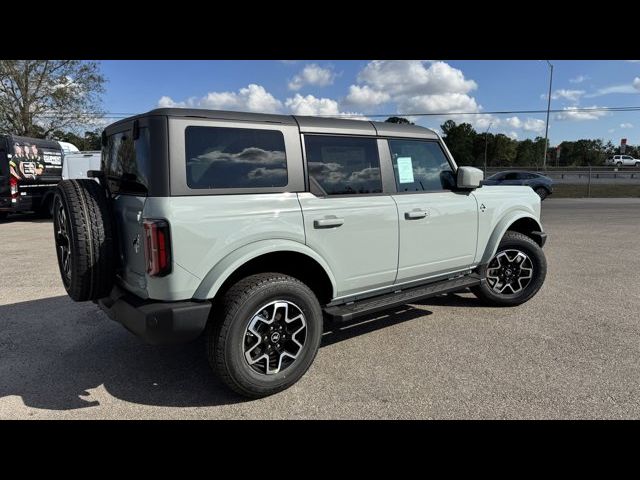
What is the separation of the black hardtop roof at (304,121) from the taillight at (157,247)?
723 millimetres

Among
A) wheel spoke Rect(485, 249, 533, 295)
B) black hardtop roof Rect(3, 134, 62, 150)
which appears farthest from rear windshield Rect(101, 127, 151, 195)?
black hardtop roof Rect(3, 134, 62, 150)

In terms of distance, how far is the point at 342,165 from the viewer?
11.1 feet

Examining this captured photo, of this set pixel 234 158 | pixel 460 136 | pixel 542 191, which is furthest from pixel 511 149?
pixel 234 158

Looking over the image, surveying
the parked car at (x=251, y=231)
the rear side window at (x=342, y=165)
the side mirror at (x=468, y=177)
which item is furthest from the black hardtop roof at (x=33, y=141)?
the side mirror at (x=468, y=177)

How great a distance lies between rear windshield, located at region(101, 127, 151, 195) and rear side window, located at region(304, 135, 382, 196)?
119 cm

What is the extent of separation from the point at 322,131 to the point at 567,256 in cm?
639

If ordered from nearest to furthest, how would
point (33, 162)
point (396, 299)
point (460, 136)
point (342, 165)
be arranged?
point (342, 165) → point (396, 299) → point (33, 162) → point (460, 136)

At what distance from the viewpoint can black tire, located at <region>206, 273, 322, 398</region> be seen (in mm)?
2650

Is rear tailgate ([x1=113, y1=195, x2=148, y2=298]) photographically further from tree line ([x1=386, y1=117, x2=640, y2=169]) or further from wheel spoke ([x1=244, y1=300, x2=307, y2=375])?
tree line ([x1=386, y1=117, x2=640, y2=169])

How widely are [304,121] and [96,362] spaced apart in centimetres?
271

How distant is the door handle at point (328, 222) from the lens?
9.98 feet

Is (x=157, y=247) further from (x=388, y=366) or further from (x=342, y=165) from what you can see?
(x=388, y=366)

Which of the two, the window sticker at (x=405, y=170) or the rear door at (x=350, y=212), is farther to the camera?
the window sticker at (x=405, y=170)

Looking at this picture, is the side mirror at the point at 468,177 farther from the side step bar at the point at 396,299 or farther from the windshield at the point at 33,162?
the windshield at the point at 33,162
